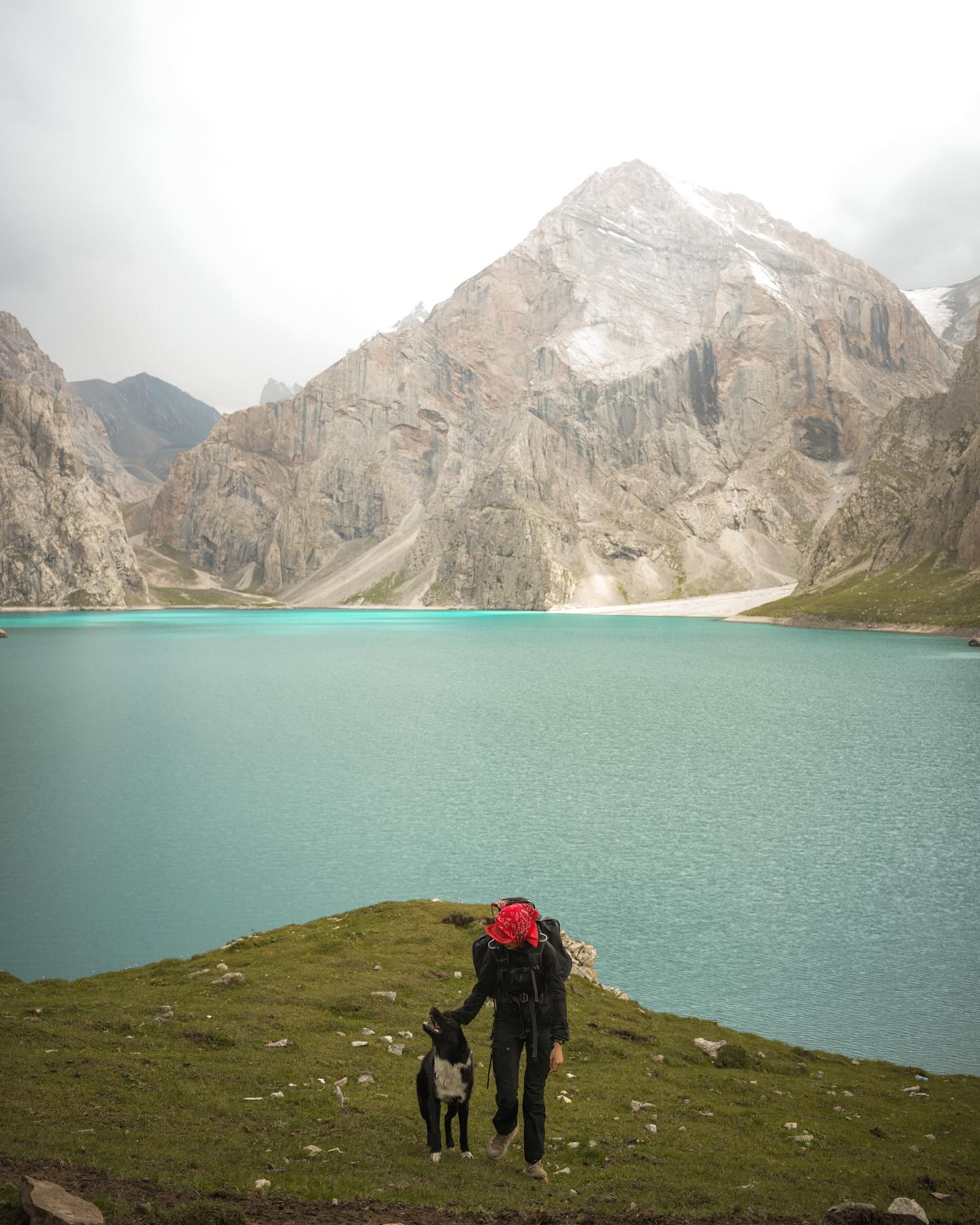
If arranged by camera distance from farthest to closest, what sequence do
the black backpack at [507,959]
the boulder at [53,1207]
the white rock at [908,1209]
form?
the black backpack at [507,959], the white rock at [908,1209], the boulder at [53,1207]

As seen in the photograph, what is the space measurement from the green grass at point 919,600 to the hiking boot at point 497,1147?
17067 cm

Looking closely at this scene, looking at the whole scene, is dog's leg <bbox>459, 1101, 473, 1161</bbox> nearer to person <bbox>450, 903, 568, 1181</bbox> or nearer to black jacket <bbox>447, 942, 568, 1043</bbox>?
person <bbox>450, 903, 568, 1181</bbox>

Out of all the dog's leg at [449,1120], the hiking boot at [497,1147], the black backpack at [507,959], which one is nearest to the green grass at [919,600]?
the black backpack at [507,959]

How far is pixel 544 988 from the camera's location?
1184cm

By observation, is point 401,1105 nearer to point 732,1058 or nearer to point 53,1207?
point 53,1207

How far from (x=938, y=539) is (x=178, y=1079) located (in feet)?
708

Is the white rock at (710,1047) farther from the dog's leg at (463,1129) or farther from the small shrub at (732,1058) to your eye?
the dog's leg at (463,1129)

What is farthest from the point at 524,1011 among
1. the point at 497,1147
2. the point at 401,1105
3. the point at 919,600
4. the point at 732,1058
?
the point at 919,600

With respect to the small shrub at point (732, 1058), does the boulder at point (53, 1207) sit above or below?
above

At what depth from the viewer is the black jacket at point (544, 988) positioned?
1170 cm

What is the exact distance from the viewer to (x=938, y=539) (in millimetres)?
196875

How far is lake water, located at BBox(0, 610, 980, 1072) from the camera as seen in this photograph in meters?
25.5

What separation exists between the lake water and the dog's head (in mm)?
13516

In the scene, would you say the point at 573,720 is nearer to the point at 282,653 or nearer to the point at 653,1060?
the point at 653,1060
